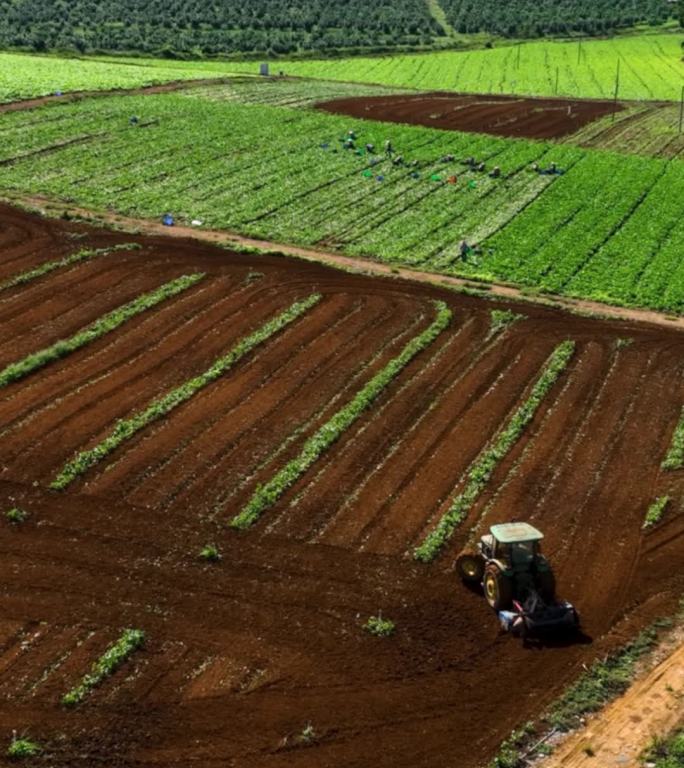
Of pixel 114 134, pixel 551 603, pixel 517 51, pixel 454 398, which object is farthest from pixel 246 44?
pixel 551 603

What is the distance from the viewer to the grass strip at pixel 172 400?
1088 inches

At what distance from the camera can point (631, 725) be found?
19.5 meters

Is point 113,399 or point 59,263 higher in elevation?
point 59,263

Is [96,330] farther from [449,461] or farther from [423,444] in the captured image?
[449,461]

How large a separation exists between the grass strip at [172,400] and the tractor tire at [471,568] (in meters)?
11.4

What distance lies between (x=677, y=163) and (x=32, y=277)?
47.2 metres

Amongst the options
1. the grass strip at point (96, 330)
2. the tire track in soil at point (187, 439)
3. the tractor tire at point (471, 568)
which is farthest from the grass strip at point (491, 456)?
the grass strip at point (96, 330)

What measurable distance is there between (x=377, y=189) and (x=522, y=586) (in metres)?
39.6

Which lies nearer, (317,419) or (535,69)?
(317,419)

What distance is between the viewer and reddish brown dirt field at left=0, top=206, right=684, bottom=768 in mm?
19469

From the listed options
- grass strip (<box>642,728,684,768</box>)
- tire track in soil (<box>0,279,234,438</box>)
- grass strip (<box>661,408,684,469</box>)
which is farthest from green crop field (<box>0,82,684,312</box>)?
grass strip (<box>642,728,684,768</box>)

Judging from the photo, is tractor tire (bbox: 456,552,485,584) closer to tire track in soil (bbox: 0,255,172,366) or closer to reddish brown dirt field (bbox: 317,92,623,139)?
tire track in soil (bbox: 0,255,172,366)

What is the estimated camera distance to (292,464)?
2817 cm

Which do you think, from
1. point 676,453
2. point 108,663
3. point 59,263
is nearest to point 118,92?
point 59,263
